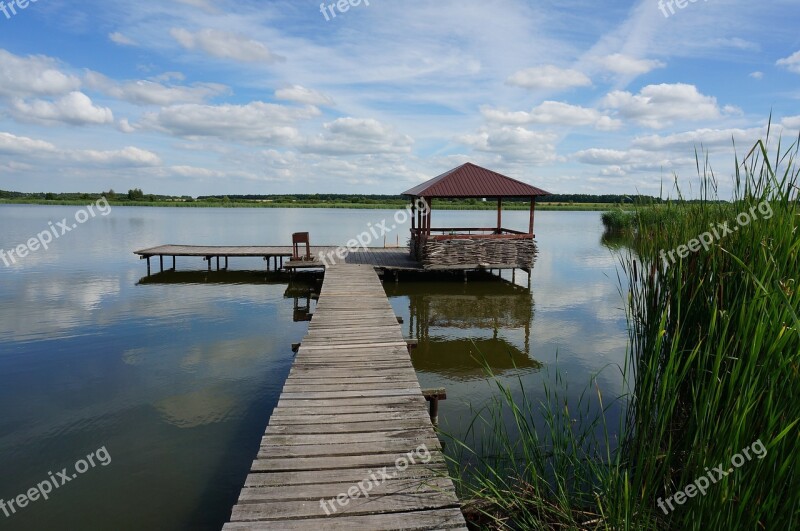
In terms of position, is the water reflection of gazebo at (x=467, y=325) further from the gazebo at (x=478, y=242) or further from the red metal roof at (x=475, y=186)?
the red metal roof at (x=475, y=186)

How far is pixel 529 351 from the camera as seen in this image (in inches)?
371

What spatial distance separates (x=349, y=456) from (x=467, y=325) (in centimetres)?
765

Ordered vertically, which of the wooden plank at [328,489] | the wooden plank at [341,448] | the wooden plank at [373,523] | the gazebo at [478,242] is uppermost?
the gazebo at [478,242]

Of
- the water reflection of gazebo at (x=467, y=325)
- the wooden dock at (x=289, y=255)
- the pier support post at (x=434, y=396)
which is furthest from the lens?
the wooden dock at (x=289, y=255)

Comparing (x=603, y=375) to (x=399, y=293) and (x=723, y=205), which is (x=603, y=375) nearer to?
(x=723, y=205)

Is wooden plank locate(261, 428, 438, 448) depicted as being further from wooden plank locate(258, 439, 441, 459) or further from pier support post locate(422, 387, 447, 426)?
pier support post locate(422, 387, 447, 426)

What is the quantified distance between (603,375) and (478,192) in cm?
859

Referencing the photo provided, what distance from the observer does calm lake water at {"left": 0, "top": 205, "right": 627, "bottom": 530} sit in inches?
194

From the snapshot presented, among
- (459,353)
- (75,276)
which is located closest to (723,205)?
(459,353)

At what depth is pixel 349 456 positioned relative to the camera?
13.0 ft

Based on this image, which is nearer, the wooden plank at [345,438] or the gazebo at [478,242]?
the wooden plank at [345,438]

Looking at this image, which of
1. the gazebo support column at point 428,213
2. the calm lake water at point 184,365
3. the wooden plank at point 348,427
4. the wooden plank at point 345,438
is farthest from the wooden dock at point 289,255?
the wooden plank at point 345,438

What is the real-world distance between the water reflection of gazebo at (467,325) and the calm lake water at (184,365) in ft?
0.16

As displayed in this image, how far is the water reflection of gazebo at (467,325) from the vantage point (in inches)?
339
